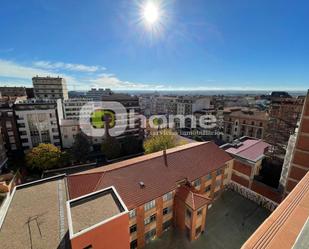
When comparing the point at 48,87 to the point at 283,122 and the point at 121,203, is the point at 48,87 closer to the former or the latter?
the point at 121,203

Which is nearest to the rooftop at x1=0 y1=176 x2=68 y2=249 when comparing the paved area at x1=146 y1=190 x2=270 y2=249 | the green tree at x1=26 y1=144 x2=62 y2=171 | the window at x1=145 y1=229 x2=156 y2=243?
the window at x1=145 y1=229 x2=156 y2=243

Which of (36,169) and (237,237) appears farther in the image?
(36,169)

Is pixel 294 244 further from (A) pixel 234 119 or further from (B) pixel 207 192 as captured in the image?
(A) pixel 234 119

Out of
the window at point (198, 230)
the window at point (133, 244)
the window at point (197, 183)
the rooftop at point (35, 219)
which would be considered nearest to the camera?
the rooftop at point (35, 219)

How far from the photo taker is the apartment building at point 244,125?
4509cm

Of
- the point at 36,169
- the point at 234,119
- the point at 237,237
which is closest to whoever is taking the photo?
the point at 237,237

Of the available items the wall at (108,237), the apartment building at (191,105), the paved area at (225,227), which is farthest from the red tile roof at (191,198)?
the apartment building at (191,105)

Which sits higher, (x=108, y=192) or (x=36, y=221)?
(x=108, y=192)

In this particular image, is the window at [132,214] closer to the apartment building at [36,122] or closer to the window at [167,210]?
the window at [167,210]

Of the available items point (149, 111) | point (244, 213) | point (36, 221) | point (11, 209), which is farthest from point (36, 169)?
point (149, 111)

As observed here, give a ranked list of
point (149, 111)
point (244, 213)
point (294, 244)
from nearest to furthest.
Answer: point (294, 244)
point (244, 213)
point (149, 111)

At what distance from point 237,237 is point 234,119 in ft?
130

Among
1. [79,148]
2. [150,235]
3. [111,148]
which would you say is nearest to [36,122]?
[79,148]

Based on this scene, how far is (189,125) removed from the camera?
220 feet
